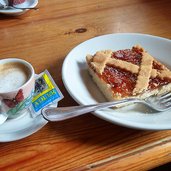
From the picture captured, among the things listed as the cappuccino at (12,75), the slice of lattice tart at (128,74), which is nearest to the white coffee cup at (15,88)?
the cappuccino at (12,75)

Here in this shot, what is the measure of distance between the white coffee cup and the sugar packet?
0.07 feet

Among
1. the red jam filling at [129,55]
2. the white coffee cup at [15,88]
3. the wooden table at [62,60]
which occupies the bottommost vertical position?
the wooden table at [62,60]

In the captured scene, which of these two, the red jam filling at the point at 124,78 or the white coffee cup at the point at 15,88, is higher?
the white coffee cup at the point at 15,88

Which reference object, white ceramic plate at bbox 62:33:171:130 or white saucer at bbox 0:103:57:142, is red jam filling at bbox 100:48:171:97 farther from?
white saucer at bbox 0:103:57:142

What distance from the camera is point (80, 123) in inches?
23.0

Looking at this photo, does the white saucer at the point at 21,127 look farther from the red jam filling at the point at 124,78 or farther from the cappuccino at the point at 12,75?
the red jam filling at the point at 124,78

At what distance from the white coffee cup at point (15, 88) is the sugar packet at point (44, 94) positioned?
0.02 metres

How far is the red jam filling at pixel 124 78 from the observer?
61cm

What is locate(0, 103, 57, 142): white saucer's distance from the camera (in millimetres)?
525

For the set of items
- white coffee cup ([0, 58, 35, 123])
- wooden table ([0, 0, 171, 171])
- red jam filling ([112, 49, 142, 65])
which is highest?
white coffee cup ([0, 58, 35, 123])

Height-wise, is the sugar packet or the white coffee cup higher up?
the white coffee cup

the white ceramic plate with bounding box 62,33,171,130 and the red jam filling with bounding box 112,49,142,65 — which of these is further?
the red jam filling with bounding box 112,49,142,65

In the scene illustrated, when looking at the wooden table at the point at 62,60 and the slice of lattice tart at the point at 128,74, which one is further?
the slice of lattice tart at the point at 128,74

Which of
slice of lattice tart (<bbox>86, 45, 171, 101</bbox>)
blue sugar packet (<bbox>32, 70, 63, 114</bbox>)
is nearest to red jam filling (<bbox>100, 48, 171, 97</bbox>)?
slice of lattice tart (<bbox>86, 45, 171, 101</bbox>)
